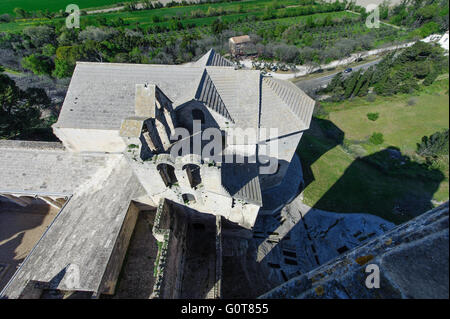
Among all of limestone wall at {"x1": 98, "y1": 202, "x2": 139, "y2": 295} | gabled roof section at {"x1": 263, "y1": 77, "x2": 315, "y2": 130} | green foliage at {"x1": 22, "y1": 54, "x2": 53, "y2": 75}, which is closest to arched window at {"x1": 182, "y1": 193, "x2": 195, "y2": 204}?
limestone wall at {"x1": 98, "y1": 202, "x2": 139, "y2": 295}

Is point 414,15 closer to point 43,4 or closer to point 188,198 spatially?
point 188,198

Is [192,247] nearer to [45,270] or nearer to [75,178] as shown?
[45,270]

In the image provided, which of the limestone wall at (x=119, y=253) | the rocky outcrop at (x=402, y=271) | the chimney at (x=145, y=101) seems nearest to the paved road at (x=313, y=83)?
the chimney at (x=145, y=101)

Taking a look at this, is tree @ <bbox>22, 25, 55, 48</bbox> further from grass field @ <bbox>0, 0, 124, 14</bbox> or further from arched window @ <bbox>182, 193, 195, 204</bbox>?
arched window @ <bbox>182, 193, 195, 204</bbox>

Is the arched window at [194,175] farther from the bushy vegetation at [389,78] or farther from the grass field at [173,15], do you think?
the grass field at [173,15]

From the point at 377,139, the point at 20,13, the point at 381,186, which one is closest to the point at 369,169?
the point at 381,186
